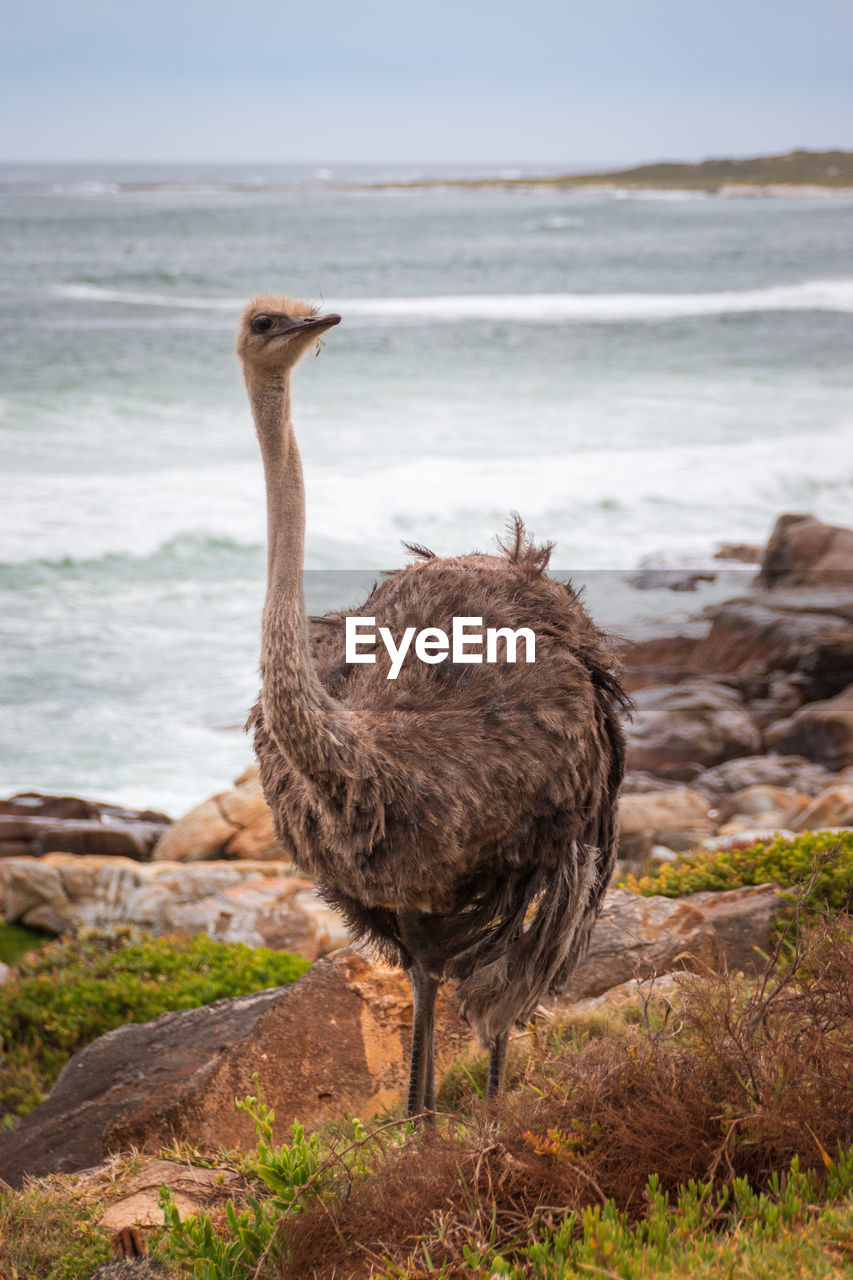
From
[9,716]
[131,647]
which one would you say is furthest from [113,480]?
[9,716]

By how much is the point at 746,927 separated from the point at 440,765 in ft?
7.96

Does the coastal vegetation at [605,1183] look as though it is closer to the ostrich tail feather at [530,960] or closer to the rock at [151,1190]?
the rock at [151,1190]

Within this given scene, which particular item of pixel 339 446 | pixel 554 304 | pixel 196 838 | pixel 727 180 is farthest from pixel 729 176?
pixel 196 838

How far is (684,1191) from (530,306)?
122 feet

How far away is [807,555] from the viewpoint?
567 inches

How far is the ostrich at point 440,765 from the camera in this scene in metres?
3.34

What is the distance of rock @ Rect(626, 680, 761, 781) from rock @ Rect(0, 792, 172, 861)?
3.87 meters

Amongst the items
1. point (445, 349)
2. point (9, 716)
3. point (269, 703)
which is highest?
point (445, 349)

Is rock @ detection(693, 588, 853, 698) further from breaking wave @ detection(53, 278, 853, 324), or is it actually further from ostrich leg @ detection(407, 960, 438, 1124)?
breaking wave @ detection(53, 278, 853, 324)

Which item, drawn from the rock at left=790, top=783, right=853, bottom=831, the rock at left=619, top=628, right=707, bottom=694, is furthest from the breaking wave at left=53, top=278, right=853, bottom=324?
the rock at left=790, top=783, right=853, bottom=831

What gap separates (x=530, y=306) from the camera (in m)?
38.5

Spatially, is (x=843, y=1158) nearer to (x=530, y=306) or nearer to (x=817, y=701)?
(x=817, y=701)

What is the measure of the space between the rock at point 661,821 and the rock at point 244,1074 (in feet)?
12.4

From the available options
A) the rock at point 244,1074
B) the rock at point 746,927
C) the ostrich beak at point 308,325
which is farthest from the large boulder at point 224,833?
the ostrich beak at point 308,325
